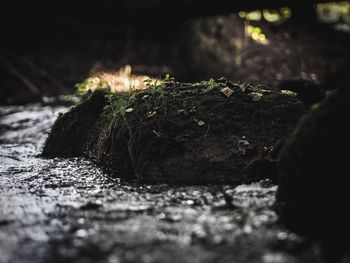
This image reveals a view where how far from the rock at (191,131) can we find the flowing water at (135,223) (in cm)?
22

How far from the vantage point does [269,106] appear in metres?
3.56

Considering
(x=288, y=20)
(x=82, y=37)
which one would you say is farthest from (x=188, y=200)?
(x=82, y=37)

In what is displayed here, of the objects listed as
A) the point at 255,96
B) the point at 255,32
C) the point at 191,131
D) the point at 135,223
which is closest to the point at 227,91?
the point at 255,96

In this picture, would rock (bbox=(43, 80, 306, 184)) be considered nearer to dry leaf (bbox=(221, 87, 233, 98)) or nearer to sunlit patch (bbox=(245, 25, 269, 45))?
dry leaf (bbox=(221, 87, 233, 98))

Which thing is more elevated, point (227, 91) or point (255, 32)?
point (255, 32)

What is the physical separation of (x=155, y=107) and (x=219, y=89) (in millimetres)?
707

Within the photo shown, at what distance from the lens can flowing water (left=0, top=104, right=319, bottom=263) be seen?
5.97 ft

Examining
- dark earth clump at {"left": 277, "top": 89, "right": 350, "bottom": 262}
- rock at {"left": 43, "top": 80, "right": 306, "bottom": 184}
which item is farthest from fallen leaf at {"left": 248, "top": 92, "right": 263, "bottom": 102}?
dark earth clump at {"left": 277, "top": 89, "right": 350, "bottom": 262}

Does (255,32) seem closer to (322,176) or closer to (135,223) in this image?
(322,176)

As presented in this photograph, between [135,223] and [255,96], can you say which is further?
[255,96]

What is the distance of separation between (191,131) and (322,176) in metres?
1.49

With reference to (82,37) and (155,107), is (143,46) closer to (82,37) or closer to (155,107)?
(82,37)

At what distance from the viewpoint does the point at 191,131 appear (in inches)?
131

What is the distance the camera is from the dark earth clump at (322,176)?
192 centimetres
